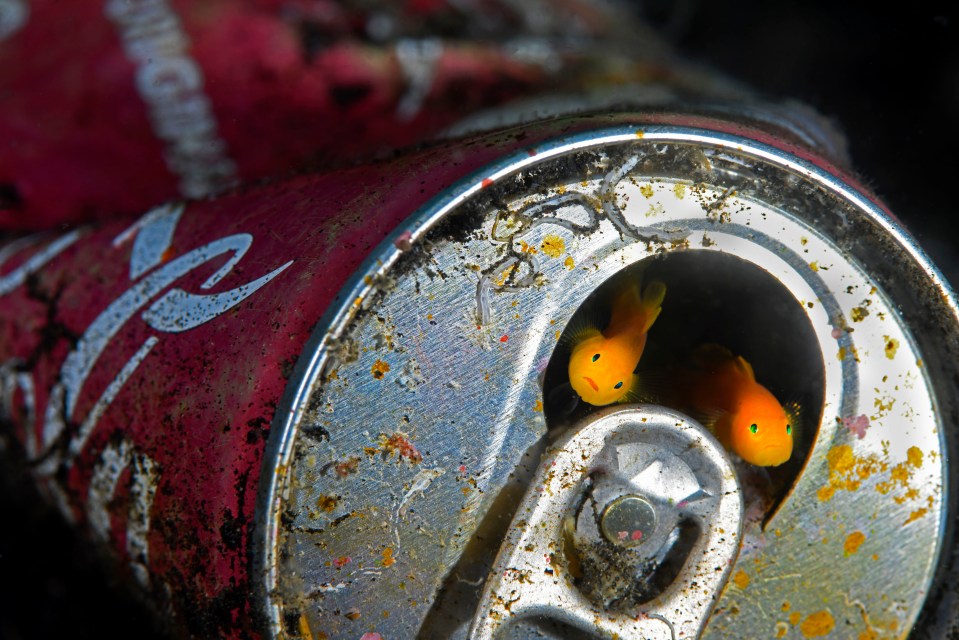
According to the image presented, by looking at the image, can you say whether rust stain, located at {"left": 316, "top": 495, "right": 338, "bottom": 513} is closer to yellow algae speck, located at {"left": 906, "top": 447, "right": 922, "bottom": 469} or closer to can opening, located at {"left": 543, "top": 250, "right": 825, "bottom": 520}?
can opening, located at {"left": 543, "top": 250, "right": 825, "bottom": 520}

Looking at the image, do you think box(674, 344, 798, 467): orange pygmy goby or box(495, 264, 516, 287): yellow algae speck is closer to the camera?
box(495, 264, 516, 287): yellow algae speck

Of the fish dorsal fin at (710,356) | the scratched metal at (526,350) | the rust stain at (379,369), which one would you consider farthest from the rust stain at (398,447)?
the fish dorsal fin at (710,356)

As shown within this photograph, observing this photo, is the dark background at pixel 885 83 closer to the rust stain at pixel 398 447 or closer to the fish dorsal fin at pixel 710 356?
the fish dorsal fin at pixel 710 356

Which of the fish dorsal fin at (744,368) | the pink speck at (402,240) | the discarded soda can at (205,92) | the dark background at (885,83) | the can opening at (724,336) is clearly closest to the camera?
the pink speck at (402,240)

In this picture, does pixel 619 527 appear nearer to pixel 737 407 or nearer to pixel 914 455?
pixel 737 407

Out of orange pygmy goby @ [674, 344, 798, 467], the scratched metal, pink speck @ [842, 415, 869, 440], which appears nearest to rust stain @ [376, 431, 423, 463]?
the scratched metal

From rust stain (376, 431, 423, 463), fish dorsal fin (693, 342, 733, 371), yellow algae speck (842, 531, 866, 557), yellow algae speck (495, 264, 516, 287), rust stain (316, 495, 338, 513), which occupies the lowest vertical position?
yellow algae speck (842, 531, 866, 557)
